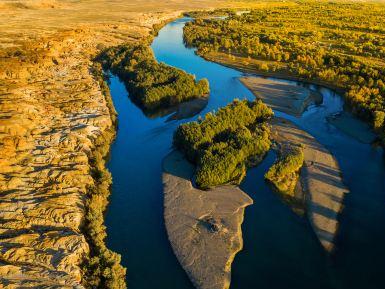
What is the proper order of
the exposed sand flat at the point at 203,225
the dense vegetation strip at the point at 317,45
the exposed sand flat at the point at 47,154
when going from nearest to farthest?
1. the exposed sand flat at the point at 47,154
2. the exposed sand flat at the point at 203,225
3. the dense vegetation strip at the point at 317,45

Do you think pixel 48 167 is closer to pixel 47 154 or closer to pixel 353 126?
pixel 47 154

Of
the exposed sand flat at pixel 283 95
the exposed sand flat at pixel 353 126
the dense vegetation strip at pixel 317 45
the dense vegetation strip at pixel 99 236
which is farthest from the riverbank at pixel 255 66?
the dense vegetation strip at pixel 99 236

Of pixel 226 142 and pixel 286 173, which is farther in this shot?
pixel 226 142

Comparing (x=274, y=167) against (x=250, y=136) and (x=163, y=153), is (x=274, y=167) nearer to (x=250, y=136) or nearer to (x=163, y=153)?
(x=250, y=136)

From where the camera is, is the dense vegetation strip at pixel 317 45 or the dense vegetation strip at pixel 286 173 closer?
the dense vegetation strip at pixel 286 173

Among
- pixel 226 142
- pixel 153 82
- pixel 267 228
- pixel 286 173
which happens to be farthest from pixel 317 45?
pixel 267 228

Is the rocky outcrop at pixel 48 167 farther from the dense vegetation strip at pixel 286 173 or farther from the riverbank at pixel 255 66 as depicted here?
the riverbank at pixel 255 66

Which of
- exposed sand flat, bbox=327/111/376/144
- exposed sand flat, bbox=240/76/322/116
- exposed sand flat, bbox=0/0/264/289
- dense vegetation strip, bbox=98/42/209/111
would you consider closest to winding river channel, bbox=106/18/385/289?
exposed sand flat, bbox=327/111/376/144
